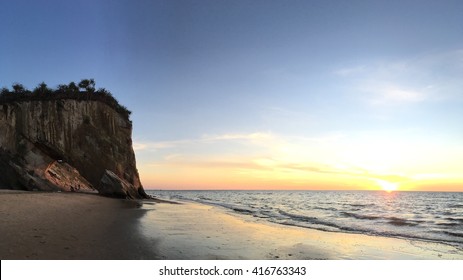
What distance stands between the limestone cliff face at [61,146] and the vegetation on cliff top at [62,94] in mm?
662

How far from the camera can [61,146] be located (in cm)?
3634

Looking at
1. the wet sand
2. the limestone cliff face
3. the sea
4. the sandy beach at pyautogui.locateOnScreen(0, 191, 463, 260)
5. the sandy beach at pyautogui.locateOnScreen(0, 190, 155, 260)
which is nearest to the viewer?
the sandy beach at pyautogui.locateOnScreen(0, 190, 155, 260)

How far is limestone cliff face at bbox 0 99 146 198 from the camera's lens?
33500mm

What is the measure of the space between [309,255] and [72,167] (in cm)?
3377

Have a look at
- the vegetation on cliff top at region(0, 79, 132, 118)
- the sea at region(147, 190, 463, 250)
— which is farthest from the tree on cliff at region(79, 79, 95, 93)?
the sea at region(147, 190, 463, 250)

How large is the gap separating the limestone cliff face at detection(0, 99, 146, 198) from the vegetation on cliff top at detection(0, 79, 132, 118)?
0.66m

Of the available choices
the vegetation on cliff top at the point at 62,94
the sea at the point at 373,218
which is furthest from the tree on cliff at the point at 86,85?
the sea at the point at 373,218

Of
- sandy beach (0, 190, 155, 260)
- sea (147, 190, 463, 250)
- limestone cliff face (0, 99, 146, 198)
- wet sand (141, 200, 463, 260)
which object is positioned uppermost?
limestone cliff face (0, 99, 146, 198)

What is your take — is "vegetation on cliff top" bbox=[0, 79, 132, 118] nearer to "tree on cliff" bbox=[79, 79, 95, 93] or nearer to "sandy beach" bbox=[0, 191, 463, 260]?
"tree on cliff" bbox=[79, 79, 95, 93]

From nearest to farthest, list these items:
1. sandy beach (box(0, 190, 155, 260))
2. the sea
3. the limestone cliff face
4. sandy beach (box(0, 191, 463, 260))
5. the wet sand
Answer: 1. sandy beach (box(0, 190, 155, 260))
2. sandy beach (box(0, 191, 463, 260))
3. the wet sand
4. the sea
5. the limestone cliff face

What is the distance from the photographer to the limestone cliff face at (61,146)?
110ft

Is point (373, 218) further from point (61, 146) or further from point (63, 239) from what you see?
point (61, 146)

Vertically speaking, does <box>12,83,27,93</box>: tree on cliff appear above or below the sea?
above
